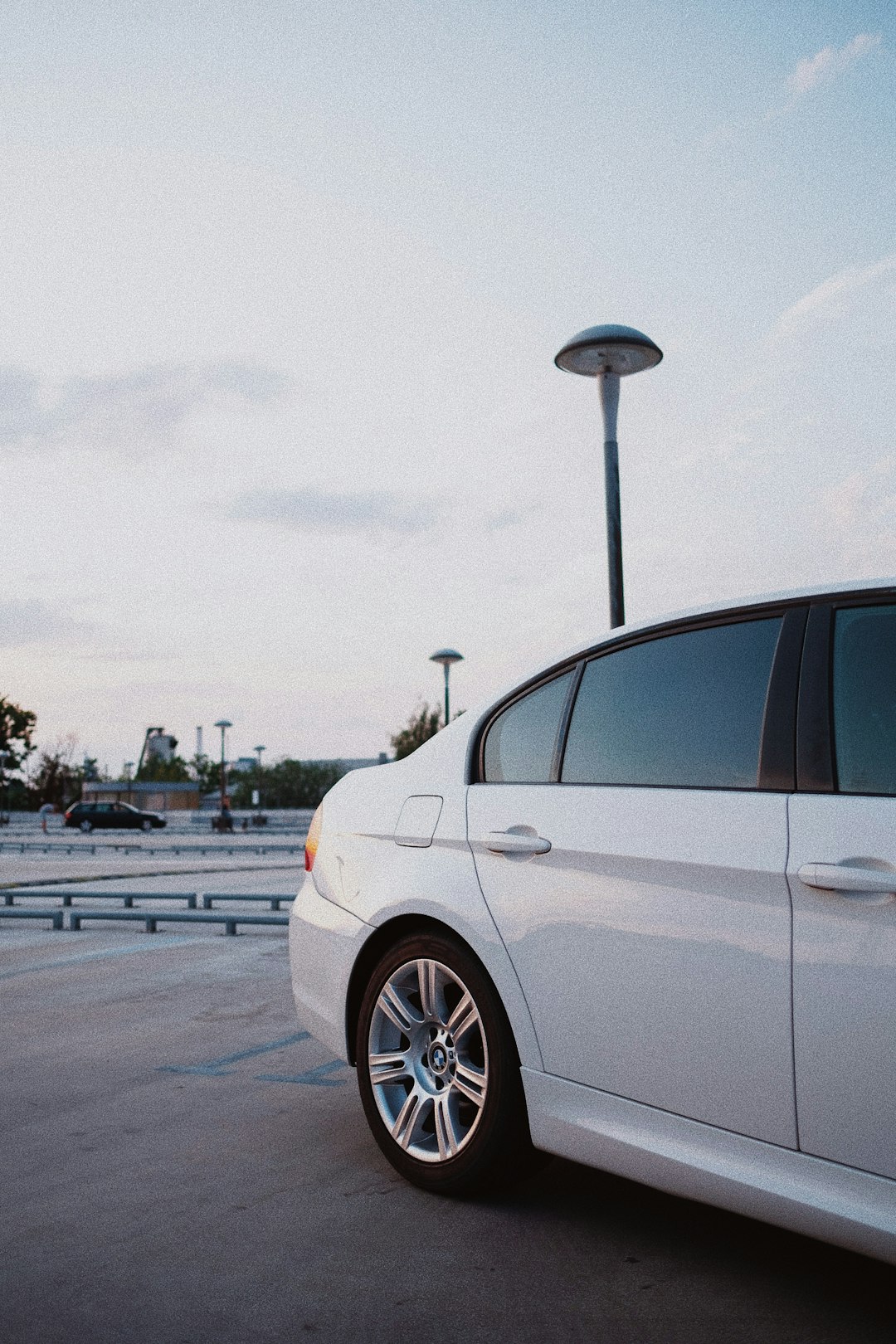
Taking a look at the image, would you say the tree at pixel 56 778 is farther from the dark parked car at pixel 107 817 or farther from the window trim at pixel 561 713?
the window trim at pixel 561 713

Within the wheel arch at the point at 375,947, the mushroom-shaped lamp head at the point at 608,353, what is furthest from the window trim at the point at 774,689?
the mushroom-shaped lamp head at the point at 608,353

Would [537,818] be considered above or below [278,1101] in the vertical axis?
above

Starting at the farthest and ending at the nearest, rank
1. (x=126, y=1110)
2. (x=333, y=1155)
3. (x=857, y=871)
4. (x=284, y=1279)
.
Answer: (x=126, y=1110) < (x=333, y=1155) < (x=284, y=1279) < (x=857, y=871)

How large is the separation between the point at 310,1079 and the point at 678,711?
2.96m

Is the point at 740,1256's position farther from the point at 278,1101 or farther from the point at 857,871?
the point at 278,1101

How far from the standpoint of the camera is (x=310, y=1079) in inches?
213

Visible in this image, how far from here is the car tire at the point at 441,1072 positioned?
3551mm

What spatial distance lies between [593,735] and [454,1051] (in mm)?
1063

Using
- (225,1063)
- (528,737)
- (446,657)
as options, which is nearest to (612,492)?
(225,1063)

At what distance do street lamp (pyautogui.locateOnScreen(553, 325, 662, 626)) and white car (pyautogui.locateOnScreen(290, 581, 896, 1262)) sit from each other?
5.27 meters

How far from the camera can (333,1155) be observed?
424cm

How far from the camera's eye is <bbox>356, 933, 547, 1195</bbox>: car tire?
11.6 feet

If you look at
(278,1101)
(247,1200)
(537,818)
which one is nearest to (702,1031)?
(537,818)

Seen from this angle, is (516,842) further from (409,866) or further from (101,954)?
(101,954)
